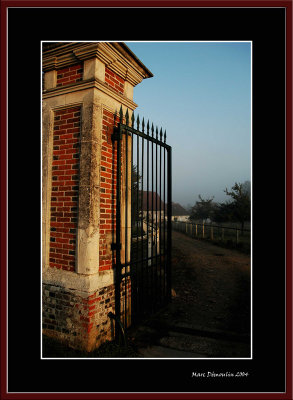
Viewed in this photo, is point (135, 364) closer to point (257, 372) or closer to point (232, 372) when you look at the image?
point (232, 372)

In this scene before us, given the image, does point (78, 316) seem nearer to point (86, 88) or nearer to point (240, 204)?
point (86, 88)

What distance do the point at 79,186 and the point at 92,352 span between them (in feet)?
6.55

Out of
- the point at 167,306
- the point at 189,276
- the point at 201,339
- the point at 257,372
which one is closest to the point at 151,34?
the point at 257,372

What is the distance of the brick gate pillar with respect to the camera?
2715 mm

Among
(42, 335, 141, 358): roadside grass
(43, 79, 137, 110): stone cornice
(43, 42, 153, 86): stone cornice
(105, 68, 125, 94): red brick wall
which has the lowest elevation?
(42, 335, 141, 358): roadside grass

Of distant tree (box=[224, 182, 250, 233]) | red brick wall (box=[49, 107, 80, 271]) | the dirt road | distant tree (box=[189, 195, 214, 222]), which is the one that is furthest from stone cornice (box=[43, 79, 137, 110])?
distant tree (box=[189, 195, 214, 222])

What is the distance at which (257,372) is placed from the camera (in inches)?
89.2

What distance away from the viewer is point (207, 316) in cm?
394

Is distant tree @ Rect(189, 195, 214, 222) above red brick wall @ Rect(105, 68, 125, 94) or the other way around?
the other way around

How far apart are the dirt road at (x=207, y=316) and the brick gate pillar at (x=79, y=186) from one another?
0.96m

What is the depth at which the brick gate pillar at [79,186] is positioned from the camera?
8.91 feet

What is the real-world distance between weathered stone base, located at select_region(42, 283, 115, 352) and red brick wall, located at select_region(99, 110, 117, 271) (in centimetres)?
41

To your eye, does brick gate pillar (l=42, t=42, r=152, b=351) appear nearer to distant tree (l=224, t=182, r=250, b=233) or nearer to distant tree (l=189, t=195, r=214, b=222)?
distant tree (l=224, t=182, r=250, b=233)

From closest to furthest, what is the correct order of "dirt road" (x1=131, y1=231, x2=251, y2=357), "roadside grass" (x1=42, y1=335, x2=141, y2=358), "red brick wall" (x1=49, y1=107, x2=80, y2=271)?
"roadside grass" (x1=42, y1=335, x2=141, y2=358), "red brick wall" (x1=49, y1=107, x2=80, y2=271), "dirt road" (x1=131, y1=231, x2=251, y2=357)
